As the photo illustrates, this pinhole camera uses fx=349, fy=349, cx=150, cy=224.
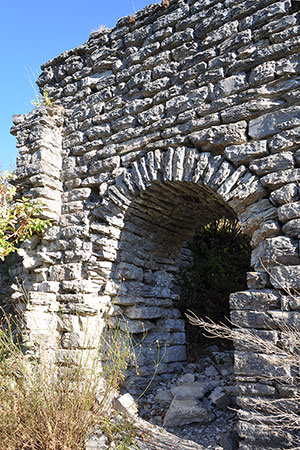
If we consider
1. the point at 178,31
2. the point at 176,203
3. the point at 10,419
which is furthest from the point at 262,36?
the point at 10,419

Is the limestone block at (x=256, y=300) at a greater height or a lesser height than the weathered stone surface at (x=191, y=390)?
greater

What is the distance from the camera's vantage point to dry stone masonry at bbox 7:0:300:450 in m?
2.82

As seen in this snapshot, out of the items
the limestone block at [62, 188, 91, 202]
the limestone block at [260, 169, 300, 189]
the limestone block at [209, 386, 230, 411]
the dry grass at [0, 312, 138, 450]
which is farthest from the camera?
the limestone block at [62, 188, 91, 202]

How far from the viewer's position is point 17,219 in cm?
427

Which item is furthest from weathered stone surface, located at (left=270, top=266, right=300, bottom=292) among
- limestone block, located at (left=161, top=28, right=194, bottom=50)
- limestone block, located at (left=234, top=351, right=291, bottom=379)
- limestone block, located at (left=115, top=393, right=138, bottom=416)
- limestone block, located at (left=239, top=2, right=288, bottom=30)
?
limestone block, located at (left=161, top=28, right=194, bottom=50)

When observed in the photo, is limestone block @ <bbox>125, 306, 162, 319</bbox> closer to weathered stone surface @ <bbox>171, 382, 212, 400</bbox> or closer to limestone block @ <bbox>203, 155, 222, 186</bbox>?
weathered stone surface @ <bbox>171, 382, 212, 400</bbox>

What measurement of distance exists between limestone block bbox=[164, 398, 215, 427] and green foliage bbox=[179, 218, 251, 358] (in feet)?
5.60

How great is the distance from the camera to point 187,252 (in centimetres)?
536

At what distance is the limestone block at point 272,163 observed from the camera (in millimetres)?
2867

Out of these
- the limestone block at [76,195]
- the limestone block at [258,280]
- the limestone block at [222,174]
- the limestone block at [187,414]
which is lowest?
the limestone block at [187,414]

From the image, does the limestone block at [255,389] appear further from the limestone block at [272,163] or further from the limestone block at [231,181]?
the limestone block at [272,163]

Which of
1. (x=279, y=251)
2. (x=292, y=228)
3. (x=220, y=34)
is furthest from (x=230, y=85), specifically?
(x=279, y=251)

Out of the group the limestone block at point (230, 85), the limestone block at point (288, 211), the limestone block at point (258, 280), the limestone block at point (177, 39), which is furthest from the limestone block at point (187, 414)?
the limestone block at point (177, 39)

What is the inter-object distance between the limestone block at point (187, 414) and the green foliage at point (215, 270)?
171 centimetres
